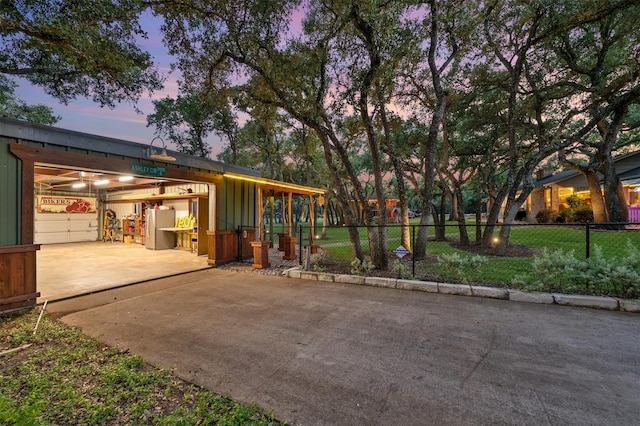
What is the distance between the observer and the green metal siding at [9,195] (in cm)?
418

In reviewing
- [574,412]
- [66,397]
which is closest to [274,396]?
[66,397]

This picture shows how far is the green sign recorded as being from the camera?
6027 mm

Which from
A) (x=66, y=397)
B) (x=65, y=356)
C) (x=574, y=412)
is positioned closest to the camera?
(x=574, y=412)

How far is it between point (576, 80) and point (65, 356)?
16.1m

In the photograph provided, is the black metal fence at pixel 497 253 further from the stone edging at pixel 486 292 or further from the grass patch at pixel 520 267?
the stone edging at pixel 486 292

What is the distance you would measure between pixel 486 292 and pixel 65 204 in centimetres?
1839

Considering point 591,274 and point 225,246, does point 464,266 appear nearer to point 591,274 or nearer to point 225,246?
point 591,274

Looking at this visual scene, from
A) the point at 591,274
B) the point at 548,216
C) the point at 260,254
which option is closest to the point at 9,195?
the point at 260,254

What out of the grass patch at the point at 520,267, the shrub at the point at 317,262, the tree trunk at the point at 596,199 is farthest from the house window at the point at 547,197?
the shrub at the point at 317,262

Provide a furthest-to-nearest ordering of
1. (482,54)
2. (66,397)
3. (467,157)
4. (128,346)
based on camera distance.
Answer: (467,157) < (482,54) < (128,346) < (66,397)

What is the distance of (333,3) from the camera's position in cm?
576

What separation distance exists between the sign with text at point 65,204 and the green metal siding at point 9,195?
476 inches

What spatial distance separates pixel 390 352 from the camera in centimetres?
288

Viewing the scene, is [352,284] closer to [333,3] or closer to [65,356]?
[65,356]
